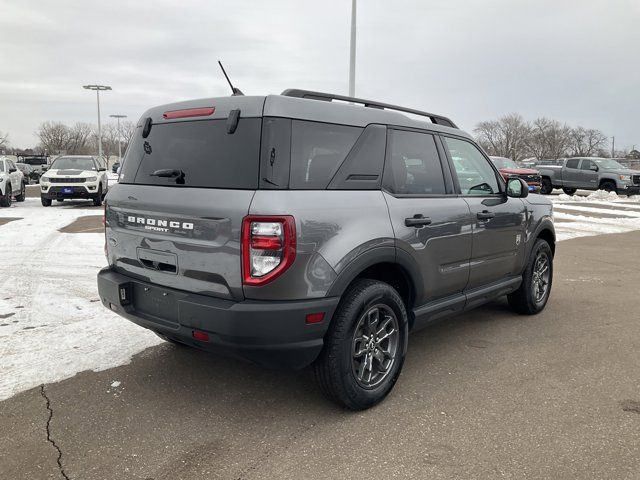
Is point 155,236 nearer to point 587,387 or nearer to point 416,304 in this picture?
point 416,304

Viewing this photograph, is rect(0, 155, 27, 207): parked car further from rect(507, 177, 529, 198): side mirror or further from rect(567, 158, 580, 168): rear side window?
rect(567, 158, 580, 168): rear side window

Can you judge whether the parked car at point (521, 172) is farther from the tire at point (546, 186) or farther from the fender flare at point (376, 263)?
the fender flare at point (376, 263)

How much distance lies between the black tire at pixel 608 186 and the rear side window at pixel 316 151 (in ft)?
77.8

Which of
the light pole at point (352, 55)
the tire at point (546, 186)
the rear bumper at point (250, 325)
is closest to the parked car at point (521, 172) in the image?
the tire at point (546, 186)

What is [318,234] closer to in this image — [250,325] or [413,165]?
[250,325]

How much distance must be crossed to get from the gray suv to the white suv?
13914mm

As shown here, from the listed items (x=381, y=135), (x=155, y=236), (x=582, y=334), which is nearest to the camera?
(x=155, y=236)

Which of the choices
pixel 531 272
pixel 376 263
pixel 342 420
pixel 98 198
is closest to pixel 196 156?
pixel 376 263

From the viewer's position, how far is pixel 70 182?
16094 millimetres

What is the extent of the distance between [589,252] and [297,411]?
26.9 feet

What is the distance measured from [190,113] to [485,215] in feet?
8.04

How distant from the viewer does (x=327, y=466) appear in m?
2.66

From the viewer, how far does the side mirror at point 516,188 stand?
4703 millimetres

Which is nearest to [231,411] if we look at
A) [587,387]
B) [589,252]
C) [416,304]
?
[416,304]
